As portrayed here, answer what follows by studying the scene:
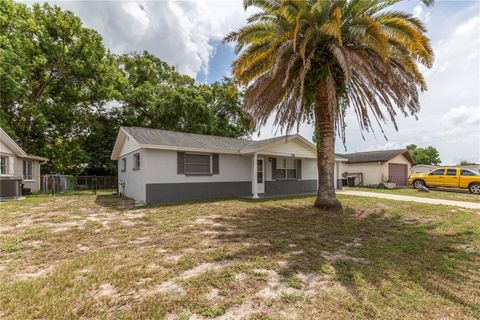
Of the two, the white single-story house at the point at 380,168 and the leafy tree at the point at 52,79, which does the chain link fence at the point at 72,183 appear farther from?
the white single-story house at the point at 380,168

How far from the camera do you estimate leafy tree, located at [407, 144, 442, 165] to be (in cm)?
5812

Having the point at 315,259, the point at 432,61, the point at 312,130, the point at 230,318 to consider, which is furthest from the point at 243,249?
the point at 432,61

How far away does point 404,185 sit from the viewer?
22.7 metres

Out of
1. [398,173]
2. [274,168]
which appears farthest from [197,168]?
[398,173]

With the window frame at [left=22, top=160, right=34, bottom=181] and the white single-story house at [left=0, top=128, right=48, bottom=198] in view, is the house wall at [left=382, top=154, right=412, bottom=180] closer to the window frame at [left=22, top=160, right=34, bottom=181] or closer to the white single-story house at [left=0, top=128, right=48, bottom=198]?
the white single-story house at [left=0, top=128, right=48, bottom=198]

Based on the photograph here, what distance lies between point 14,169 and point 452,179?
28584 mm

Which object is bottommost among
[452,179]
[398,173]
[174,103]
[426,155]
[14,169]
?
[452,179]

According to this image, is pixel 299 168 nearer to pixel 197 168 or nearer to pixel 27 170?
pixel 197 168

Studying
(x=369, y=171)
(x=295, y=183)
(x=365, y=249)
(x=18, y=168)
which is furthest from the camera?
(x=369, y=171)

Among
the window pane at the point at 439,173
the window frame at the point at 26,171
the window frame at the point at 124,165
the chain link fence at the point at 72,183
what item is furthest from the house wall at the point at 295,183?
the window frame at the point at 26,171

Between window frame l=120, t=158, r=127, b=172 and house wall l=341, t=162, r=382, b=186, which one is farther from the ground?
window frame l=120, t=158, r=127, b=172

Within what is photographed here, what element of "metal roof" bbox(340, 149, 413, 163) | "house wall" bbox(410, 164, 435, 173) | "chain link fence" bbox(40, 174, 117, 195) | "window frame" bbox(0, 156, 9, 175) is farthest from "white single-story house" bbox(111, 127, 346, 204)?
"house wall" bbox(410, 164, 435, 173)

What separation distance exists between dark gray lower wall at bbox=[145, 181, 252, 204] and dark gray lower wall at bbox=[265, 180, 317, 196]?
1310 mm

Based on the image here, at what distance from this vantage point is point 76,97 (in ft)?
70.7
